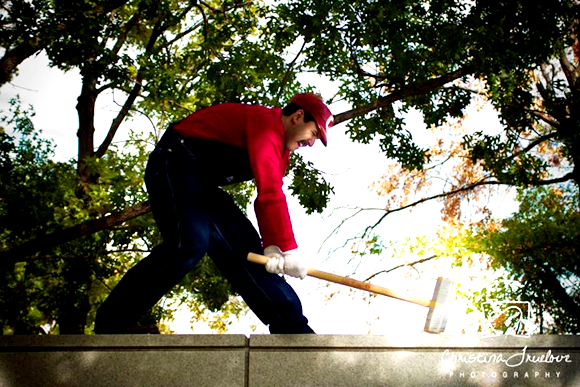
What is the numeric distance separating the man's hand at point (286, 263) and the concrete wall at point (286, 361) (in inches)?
14.8

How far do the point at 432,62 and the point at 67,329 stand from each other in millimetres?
7186

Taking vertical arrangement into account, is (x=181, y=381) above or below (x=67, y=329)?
below

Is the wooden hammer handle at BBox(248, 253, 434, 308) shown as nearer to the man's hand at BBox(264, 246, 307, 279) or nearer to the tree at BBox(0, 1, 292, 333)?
the man's hand at BBox(264, 246, 307, 279)

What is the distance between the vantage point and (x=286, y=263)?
132 inches

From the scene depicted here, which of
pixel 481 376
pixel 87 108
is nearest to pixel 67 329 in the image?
pixel 87 108

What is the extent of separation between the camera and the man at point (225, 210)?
3.41 meters

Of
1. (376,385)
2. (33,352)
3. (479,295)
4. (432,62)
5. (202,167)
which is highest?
(432,62)

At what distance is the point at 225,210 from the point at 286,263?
2.03 ft

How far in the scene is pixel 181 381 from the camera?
3.16 m

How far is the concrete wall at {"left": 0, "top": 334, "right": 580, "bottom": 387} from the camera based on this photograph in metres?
3.16

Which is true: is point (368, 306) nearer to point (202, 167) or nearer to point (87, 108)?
point (87, 108)

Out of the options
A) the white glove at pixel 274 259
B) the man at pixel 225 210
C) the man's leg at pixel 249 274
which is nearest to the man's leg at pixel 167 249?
the man at pixel 225 210

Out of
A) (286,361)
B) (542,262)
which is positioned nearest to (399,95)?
(542,262)

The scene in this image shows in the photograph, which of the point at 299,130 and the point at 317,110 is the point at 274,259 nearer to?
the point at 299,130
